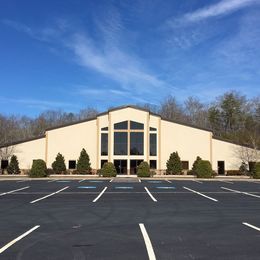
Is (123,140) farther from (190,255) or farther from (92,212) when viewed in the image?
(190,255)

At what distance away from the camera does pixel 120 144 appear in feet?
180

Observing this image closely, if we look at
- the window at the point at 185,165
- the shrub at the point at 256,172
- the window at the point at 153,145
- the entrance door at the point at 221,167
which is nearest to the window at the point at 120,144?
the window at the point at 153,145

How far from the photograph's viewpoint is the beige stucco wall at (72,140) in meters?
54.9

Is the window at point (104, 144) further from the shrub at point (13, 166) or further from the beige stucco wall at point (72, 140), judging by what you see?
the shrub at point (13, 166)

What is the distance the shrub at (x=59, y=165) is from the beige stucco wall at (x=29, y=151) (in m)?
2.55

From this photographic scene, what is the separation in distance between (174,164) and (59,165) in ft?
47.3

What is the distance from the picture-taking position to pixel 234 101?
8475 centimetres

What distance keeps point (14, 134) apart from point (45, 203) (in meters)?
73.1

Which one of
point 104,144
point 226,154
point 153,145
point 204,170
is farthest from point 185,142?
point 104,144

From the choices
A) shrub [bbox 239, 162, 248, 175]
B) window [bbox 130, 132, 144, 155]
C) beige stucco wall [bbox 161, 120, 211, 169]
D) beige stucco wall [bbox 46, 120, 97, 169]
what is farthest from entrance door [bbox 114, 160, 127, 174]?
shrub [bbox 239, 162, 248, 175]

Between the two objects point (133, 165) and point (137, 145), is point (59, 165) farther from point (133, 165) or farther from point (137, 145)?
point (137, 145)

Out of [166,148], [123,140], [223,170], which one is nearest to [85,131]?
[123,140]

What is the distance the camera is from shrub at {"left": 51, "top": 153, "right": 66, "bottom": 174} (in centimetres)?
5306

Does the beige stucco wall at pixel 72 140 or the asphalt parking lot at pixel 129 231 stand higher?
the beige stucco wall at pixel 72 140
